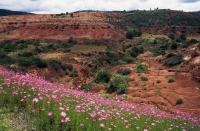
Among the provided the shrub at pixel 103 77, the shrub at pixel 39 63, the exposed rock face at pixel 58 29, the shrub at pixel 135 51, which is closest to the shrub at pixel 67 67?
the shrub at pixel 39 63

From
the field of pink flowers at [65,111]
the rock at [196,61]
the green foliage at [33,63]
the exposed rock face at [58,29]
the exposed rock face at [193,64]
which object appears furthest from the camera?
the exposed rock face at [58,29]

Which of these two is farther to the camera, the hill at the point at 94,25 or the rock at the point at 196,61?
the hill at the point at 94,25

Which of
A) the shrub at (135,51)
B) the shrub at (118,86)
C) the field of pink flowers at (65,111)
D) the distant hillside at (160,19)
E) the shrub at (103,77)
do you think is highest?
the field of pink flowers at (65,111)

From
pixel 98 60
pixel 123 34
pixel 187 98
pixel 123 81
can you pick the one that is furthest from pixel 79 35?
pixel 187 98

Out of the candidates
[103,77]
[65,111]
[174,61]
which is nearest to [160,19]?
[174,61]

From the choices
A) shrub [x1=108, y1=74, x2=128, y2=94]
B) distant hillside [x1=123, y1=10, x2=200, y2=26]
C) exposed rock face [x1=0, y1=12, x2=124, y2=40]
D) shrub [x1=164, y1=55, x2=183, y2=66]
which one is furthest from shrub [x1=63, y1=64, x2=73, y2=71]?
distant hillside [x1=123, y1=10, x2=200, y2=26]

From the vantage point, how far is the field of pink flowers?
8.15 m

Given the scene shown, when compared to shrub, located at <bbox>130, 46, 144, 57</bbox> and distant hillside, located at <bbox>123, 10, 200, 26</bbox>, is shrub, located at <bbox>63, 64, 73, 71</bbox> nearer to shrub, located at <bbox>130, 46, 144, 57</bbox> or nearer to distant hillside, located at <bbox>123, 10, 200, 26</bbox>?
shrub, located at <bbox>130, 46, 144, 57</bbox>

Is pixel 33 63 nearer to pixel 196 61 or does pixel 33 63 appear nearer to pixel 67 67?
pixel 67 67

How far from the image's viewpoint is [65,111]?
28.3 feet

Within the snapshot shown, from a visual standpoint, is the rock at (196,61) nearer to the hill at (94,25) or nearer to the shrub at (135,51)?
the shrub at (135,51)

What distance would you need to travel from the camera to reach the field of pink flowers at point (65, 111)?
321 inches

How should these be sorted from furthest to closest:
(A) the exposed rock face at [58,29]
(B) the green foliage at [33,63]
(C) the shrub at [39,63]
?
(A) the exposed rock face at [58,29]
(C) the shrub at [39,63]
(B) the green foliage at [33,63]

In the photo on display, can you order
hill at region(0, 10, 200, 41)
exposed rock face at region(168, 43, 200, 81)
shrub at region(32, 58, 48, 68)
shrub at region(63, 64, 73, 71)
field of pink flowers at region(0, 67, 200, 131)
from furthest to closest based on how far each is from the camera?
hill at region(0, 10, 200, 41), shrub at region(63, 64, 73, 71), shrub at region(32, 58, 48, 68), exposed rock face at region(168, 43, 200, 81), field of pink flowers at region(0, 67, 200, 131)
